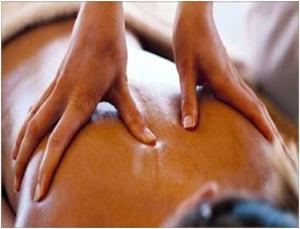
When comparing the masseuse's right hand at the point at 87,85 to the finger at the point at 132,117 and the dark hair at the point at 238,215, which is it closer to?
the finger at the point at 132,117

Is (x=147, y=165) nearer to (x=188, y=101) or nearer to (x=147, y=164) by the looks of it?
(x=147, y=164)

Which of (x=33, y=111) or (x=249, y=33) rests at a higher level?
(x=33, y=111)

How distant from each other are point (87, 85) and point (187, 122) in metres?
0.12

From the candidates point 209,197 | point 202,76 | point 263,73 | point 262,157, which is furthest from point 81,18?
point 263,73

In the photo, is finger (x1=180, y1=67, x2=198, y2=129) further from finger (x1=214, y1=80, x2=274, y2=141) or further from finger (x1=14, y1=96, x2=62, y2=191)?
finger (x1=14, y1=96, x2=62, y2=191)

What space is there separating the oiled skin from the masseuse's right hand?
0.01 m

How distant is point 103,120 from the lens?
0.74 metres

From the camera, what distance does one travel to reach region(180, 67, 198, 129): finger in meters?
0.72

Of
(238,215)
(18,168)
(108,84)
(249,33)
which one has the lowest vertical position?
(249,33)

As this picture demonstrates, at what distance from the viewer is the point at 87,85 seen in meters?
0.73

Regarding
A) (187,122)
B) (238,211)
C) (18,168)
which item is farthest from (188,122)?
(238,211)

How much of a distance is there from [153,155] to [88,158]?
0.07 meters

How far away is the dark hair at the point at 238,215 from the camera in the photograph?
406 mm

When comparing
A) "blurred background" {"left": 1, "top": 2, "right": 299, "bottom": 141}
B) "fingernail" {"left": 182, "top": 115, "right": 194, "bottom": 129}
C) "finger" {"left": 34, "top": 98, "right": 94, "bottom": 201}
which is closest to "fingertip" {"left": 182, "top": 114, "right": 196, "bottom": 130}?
"fingernail" {"left": 182, "top": 115, "right": 194, "bottom": 129}
